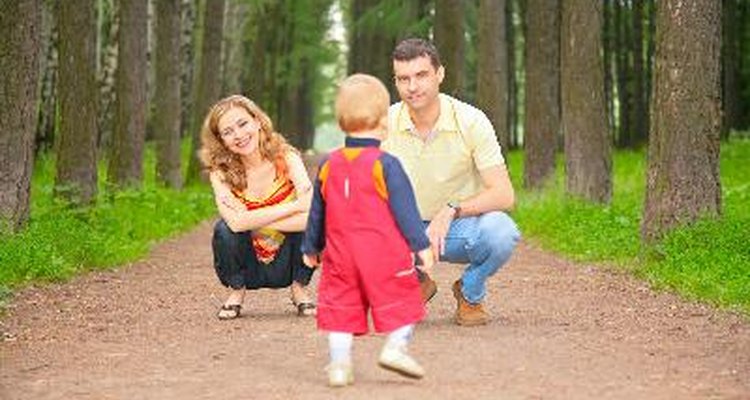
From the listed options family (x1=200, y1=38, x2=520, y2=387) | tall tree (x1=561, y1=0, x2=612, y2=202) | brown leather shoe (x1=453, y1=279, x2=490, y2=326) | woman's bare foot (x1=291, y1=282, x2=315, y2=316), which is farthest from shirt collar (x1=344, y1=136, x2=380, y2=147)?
tall tree (x1=561, y1=0, x2=612, y2=202)

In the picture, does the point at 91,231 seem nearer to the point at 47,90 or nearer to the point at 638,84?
the point at 47,90

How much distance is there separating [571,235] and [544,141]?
19.3ft

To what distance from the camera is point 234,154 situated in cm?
798

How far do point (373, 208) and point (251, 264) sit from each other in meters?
2.52

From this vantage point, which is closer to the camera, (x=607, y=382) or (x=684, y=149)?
(x=607, y=382)

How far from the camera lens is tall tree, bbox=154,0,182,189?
21.3m

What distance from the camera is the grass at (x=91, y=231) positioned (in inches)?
399

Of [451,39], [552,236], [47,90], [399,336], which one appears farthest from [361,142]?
[47,90]

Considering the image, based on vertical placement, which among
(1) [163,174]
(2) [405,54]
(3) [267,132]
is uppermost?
(2) [405,54]

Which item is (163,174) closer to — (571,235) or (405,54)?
(571,235)

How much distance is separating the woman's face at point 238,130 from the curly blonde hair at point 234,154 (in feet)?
0.16

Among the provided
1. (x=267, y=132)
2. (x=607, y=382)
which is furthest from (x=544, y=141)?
(x=607, y=382)

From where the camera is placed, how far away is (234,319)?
816 cm

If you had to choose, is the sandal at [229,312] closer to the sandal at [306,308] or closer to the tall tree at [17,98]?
the sandal at [306,308]
